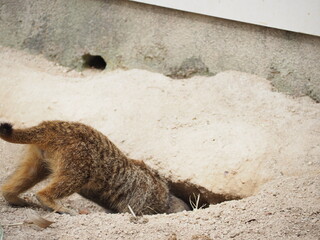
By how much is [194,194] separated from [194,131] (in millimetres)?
475

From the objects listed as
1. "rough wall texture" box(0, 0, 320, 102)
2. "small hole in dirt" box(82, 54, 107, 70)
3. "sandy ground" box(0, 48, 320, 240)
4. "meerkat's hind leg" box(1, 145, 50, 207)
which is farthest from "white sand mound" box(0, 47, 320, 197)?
"meerkat's hind leg" box(1, 145, 50, 207)

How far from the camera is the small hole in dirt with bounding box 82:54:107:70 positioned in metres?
4.85

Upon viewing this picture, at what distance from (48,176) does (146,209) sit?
761mm

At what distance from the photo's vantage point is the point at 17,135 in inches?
115

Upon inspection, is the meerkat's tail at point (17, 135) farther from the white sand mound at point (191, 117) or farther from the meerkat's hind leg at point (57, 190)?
the white sand mound at point (191, 117)

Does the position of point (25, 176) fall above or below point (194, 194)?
above

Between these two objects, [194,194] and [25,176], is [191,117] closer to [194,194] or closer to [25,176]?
[194,194]

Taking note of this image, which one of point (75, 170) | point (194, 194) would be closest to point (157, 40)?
point (194, 194)

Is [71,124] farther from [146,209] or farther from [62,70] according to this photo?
[62,70]

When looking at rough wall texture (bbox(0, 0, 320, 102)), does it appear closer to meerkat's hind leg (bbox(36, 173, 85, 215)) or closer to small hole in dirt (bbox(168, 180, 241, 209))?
small hole in dirt (bbox(168, 180, 241, 209))

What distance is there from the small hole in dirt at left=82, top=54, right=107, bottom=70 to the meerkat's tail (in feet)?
6.37

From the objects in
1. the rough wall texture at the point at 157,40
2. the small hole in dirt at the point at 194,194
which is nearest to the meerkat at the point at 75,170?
the small hole in dirt at the point at 194,194

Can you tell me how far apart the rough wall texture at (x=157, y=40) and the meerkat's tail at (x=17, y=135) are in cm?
185

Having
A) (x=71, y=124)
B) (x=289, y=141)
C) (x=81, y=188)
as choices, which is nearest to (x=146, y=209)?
(x=81, y=188)
